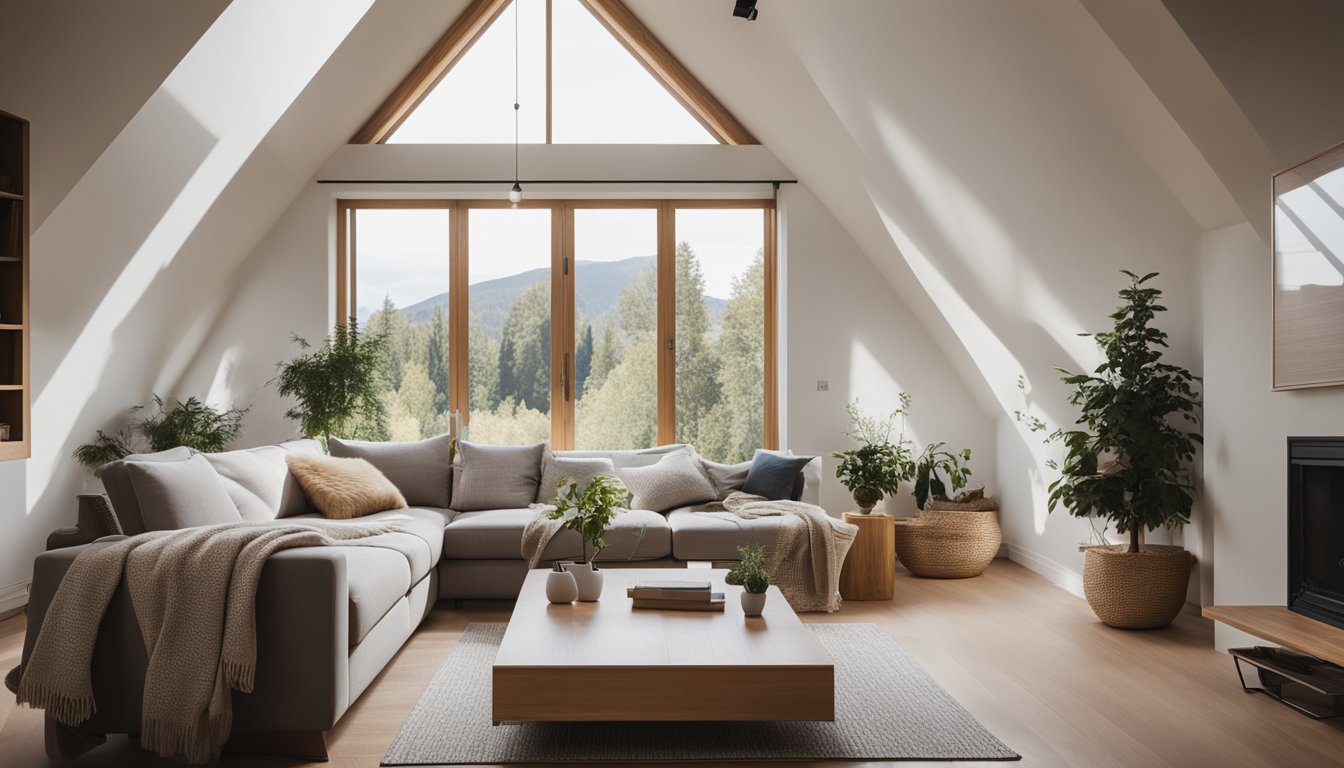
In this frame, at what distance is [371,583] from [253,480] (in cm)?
142

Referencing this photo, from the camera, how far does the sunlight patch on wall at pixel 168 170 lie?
14.7ft

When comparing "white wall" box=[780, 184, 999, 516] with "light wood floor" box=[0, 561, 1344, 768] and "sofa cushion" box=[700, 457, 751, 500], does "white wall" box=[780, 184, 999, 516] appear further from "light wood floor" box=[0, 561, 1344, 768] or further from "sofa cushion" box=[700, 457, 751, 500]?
"light wood floor" box=[0, 561, 1344, 768]

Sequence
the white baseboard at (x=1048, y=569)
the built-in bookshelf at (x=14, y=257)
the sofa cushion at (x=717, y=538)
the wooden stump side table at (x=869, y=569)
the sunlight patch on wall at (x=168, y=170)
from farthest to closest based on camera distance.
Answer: the white baseboard at (x=1048, y=569) → the wooden stump side table at (x=869, y=569) → the sofa cushion at (x=717, y=538) → the sunlight patch on wall at (x=168, y=170) → the built-in bookshelf at (x=14, y=257)

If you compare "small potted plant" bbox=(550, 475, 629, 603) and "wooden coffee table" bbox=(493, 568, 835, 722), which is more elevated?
"small potted plant" bbox=(550, 475, 629, 603)

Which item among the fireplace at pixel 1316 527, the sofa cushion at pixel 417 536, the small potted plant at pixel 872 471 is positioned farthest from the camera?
the small potted plant at pixel 872 471

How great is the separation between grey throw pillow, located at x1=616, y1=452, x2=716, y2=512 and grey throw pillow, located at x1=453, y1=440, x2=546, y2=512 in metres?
0.53

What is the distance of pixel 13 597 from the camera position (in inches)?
187

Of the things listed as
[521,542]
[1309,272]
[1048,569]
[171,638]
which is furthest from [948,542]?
[171,638]

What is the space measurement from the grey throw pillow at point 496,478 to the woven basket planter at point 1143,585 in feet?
10.0

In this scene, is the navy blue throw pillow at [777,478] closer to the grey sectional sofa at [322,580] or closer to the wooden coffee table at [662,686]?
the grey sectional sofa at [322,580]

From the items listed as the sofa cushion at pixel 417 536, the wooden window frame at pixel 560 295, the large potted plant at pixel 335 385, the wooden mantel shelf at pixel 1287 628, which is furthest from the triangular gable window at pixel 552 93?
the wooden mantel shelf at pixel 1287 628

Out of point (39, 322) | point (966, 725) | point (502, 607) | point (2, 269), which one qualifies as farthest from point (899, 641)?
point (39, 322)

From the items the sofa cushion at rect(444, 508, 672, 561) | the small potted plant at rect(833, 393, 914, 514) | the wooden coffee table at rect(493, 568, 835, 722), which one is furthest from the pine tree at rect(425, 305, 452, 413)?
the wooden coffee table at rect(493, 568, 835, 722)

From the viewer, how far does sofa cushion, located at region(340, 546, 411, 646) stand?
3.10 m
